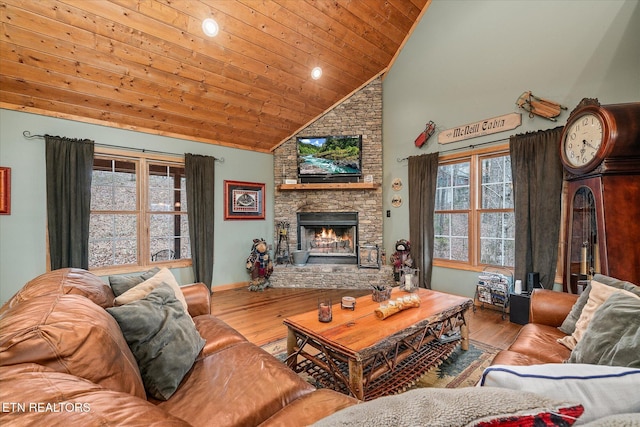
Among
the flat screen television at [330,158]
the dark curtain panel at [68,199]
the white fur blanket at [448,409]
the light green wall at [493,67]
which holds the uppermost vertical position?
the light green wall at [493,67]

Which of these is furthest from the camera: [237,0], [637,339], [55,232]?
[55,232]

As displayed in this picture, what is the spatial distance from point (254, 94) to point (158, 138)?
Result: 1.63 meters

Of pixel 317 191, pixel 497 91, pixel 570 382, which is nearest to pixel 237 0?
pixel 317 191

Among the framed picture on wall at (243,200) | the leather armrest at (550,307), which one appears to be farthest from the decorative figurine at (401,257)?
the framed picture on wall at (243,200)

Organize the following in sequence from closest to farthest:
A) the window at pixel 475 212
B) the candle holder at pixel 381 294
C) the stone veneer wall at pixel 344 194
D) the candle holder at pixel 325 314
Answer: the candle holder at pixel 325 314
the candle holder at pixel 381 294
the window at pixel 475 212
the stone veneer wall at pixel 344 194

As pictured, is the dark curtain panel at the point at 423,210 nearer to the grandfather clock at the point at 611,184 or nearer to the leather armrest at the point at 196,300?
the grandfather clock at the point at 611,184

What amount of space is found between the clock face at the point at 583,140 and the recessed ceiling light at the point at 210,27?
A: 12.5 ft

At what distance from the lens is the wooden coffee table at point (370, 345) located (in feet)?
5.24

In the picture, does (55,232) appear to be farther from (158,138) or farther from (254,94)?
(254,94)

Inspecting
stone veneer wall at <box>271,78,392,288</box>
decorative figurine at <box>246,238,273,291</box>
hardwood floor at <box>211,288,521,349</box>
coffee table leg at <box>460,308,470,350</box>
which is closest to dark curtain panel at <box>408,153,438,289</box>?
stone veneer wall at <box>271,78,392,288</box>

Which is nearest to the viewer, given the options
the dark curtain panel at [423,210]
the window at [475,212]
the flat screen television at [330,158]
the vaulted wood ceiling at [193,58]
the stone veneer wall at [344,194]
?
the vaulted wood ceiling at [193,58]

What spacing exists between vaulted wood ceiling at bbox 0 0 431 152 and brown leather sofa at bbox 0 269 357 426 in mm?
2646

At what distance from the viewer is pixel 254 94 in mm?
3947

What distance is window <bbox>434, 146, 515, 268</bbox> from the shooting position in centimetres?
354
